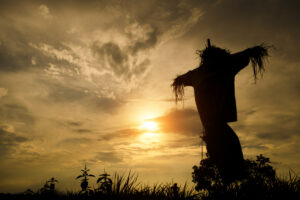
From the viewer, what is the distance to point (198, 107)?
22.7ft

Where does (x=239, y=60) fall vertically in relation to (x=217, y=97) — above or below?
above

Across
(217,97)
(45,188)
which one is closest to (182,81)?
(217,97)

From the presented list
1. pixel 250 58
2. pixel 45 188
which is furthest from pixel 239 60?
pixel 45 188

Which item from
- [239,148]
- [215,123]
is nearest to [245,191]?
[239,148]

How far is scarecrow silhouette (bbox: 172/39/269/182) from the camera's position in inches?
228

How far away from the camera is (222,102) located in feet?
20.8

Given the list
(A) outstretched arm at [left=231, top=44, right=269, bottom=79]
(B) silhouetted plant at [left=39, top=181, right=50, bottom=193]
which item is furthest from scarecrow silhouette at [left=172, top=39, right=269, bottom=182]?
(B) silhouetted plant at [left=39, top=181, right=50, bottom=193]

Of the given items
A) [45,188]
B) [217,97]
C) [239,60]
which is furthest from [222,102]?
[45,188]

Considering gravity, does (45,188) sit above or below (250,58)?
below

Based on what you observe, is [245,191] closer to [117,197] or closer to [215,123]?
[117,197]

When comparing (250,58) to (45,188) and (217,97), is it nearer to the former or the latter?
(217,97)

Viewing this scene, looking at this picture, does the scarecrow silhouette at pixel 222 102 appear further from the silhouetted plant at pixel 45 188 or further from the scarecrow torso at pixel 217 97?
the silhouetted plant at pixel 45 188

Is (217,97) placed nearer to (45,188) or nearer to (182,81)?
(182,81)

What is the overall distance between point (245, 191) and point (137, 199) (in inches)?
76.3
